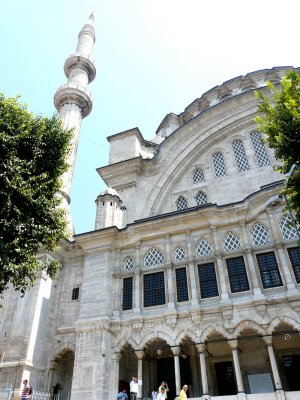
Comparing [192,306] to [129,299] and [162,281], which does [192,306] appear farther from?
[129,299]

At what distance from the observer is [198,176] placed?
2159 cm

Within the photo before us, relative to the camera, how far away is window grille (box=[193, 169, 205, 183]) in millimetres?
21386

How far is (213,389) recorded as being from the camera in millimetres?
14617

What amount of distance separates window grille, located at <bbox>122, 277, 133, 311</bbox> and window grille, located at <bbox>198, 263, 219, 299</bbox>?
3.39 meters

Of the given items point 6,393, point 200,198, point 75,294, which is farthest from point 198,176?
point 6,393

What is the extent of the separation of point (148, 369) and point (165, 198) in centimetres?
957

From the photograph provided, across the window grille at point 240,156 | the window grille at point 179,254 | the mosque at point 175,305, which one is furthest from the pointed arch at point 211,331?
the window grille at point 240,156

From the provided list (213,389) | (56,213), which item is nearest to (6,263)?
(56,213)

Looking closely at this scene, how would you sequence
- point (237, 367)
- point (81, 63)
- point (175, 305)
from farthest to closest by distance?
point (81, 63), point (175, 305), point (237, 367)

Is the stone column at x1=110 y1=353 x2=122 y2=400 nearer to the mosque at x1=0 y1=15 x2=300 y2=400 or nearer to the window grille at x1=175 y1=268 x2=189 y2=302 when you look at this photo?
the mosque at x1=0 y1=15 x2=300 y2=400

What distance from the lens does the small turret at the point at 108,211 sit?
1835 cm

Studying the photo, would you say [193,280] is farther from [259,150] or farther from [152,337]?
[259,150]

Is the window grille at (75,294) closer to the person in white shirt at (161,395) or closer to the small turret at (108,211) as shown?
the small turret at (108,211)

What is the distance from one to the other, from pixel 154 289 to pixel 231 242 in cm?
416
